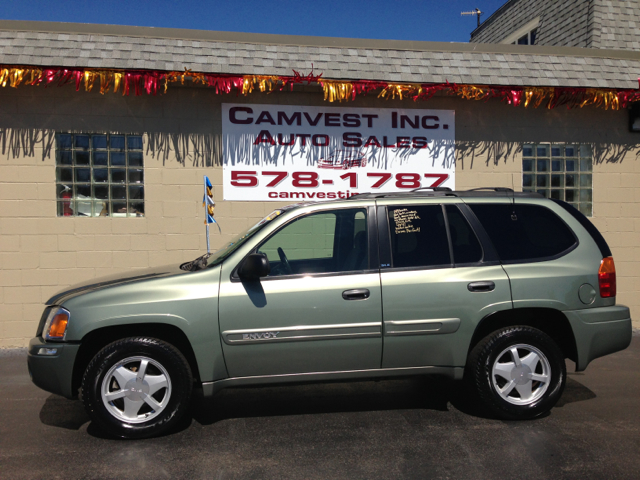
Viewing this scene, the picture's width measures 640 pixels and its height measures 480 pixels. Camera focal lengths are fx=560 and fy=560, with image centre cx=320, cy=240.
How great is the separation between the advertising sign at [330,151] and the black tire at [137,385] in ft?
12.8

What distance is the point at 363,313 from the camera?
4375 mm

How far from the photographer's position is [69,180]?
7578 mm

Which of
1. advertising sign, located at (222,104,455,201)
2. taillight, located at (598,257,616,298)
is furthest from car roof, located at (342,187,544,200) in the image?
advertising sign, located at (222,104,455,201)

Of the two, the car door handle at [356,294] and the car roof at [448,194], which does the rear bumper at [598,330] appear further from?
the car door handle at [356,294]

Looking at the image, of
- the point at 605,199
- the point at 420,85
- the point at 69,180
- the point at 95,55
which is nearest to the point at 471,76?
the point at 420,85

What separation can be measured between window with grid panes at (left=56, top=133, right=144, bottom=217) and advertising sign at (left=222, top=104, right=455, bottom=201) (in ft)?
4.09

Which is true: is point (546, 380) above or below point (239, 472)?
above

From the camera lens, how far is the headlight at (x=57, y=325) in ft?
13.8

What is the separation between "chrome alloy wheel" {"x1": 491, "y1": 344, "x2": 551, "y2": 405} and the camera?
4520 mm

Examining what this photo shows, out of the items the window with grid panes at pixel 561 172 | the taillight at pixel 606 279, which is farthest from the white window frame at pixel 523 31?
the taillight at pixel 606 279

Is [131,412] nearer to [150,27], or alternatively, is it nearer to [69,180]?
[69,180]

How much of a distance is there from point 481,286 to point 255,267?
1815mm

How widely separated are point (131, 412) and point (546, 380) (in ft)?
10.8

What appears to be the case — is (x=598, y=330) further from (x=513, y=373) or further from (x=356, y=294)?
(x=356, y=294)
